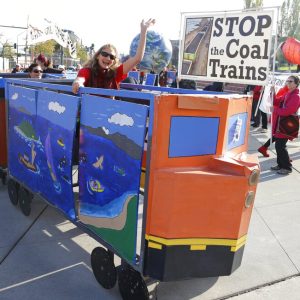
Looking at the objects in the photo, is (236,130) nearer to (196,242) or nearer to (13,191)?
(196,242)

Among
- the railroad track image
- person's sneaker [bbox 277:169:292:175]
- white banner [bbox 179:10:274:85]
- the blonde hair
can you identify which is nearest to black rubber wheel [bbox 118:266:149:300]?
the blonde hair

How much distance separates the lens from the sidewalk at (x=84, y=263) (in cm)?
294

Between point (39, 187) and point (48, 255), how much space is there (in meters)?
0.74

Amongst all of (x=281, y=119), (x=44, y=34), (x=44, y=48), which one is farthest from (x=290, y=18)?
(x=281, y=119)

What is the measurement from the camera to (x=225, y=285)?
10.1ft

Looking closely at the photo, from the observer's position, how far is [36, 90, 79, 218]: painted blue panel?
10.6 ft

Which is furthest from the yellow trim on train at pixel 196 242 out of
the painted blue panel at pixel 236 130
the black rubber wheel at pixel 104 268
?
the painted blue panel at pixel 236 130

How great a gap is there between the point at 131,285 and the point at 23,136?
217 cm

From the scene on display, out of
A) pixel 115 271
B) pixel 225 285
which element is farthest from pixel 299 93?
pixel 115 271

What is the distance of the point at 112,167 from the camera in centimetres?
276

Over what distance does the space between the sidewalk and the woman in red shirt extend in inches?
62.3

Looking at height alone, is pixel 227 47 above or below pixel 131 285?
above

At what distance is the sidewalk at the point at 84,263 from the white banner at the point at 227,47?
5.82ft

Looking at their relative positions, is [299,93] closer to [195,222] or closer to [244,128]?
[244,128]
